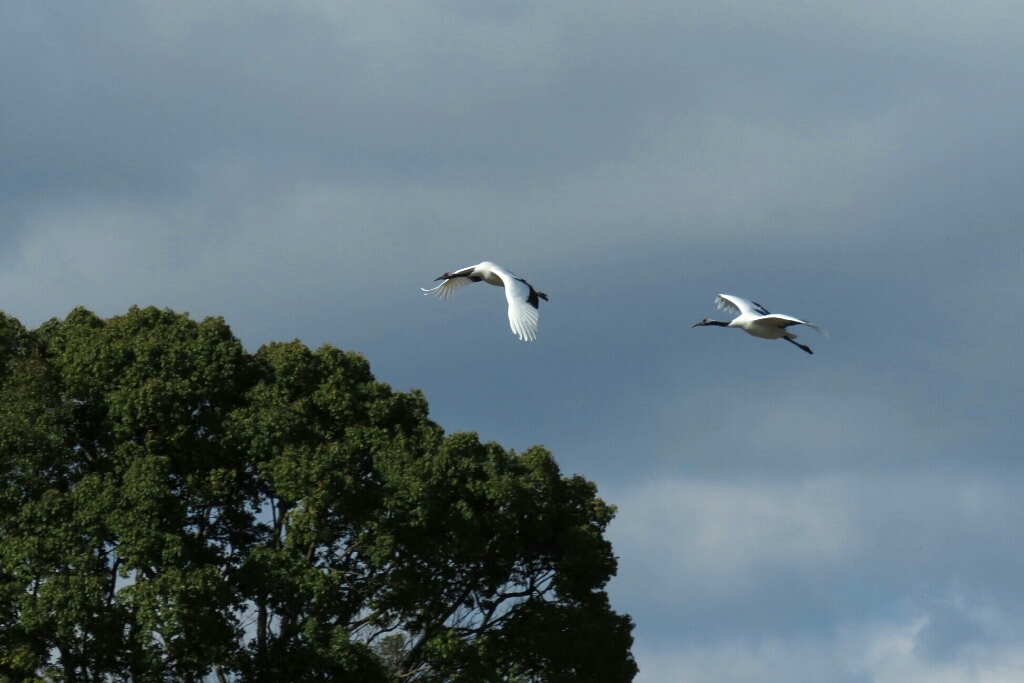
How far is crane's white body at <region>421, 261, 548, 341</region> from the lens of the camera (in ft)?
83.9

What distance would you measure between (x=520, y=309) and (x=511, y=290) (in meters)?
1.07

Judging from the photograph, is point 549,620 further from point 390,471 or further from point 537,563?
point 390,471

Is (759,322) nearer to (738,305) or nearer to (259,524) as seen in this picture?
(738,305)

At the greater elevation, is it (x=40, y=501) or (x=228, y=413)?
(x=228, y=413)

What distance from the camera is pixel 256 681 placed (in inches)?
1109

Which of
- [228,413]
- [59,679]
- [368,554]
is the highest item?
[228,413]

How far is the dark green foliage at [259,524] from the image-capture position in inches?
1080

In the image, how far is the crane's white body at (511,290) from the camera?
83.9ft

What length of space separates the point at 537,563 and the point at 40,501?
7.56 metres

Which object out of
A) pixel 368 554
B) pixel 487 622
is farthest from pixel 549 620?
pixel 368 554

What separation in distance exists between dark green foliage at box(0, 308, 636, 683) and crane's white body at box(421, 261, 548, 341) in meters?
1.87

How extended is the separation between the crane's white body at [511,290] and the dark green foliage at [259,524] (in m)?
1.87

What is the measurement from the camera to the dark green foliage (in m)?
27.4

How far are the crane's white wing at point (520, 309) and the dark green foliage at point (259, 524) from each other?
2679 millimetres
